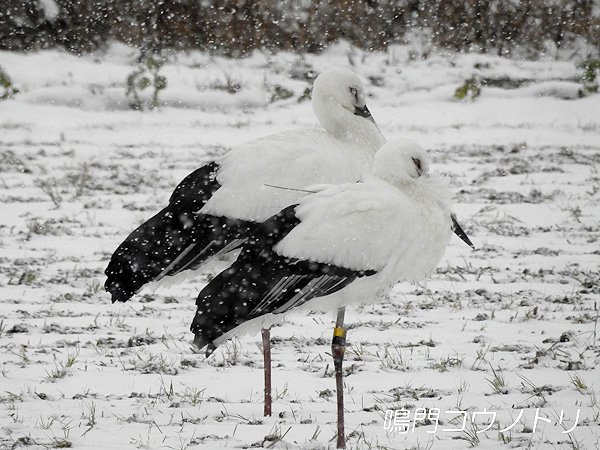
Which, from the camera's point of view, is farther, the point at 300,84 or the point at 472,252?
the point at 300,84

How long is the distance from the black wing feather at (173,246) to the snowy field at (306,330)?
1.43ft

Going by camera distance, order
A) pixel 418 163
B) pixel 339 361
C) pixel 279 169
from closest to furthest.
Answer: pixel 339 361, pixel 418 163, pixel 279 169

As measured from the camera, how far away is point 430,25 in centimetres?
1981

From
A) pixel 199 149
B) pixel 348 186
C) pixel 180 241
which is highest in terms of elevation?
pixel 348 186

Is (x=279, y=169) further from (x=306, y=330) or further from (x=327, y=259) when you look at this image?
(x=306, y=330)

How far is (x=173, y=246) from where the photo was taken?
14.7 feet

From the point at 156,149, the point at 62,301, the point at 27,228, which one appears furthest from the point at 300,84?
the point at 62,301

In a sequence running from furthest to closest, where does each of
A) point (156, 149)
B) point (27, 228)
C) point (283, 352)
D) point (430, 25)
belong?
point (430, 25) < point (156, 149) < point (27, 228) < point (283, 352)

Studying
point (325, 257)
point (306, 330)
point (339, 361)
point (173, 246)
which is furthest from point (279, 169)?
point (306, 330)

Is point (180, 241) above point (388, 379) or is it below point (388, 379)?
above

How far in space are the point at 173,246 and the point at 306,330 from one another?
4.19 feet

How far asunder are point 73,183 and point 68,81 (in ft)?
23.8

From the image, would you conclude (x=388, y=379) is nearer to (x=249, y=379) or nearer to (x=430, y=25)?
(x=249, y=379)

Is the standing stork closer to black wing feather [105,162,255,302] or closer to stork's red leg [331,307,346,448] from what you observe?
stork's red leg [331,307,346,448]
